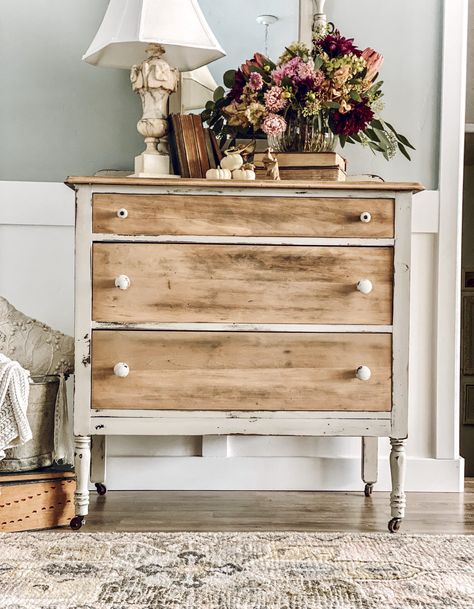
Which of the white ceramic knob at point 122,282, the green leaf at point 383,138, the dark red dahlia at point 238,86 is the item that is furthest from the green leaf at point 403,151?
the white ceramic knob at point 122,282

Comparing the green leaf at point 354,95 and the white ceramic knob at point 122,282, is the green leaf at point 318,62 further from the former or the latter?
the white ceramic knob at point 122,282

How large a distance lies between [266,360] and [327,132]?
67 cm

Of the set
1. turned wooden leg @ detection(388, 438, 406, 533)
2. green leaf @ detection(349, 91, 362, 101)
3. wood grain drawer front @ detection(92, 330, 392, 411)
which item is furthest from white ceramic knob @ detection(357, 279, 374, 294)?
green leaf @ detection(349, 91, 362, 101)

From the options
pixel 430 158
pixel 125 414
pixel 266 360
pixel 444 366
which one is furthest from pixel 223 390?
pixel 430 158

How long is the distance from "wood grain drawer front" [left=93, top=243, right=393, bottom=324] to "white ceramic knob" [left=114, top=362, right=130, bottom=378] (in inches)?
4.4

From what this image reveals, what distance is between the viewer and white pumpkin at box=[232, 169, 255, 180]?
1.89 m

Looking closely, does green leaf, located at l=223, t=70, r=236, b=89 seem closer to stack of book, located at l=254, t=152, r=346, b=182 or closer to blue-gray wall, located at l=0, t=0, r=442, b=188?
blue-gray wall, located at l=0, t=0, r=442, b=188

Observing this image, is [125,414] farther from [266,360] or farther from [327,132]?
[327,132]

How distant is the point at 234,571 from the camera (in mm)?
1507

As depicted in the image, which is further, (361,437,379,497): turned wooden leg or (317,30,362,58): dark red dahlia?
(361,437,379,497): turned wooden leg

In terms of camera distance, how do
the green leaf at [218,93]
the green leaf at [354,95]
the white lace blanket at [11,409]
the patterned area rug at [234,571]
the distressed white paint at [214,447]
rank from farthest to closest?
the distressed white paint at [214,447]
the green leaf at [218,93]
the green leaf at [354,95]
the white lace blanket at [11,409]
the patterned area rug at [234,571]

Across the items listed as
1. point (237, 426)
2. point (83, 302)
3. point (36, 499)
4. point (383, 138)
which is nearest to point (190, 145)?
point (83, 302)

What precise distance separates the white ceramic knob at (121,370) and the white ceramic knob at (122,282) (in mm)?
190

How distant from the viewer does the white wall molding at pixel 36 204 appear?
2314 mm
